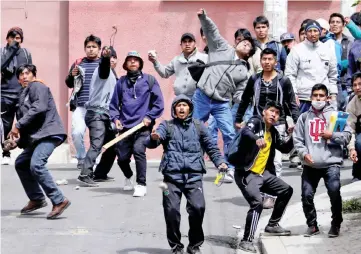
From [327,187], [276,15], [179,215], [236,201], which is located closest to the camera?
[179,215]

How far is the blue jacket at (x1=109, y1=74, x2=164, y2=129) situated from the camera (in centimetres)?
1347

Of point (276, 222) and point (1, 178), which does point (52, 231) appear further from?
point (1, 178)

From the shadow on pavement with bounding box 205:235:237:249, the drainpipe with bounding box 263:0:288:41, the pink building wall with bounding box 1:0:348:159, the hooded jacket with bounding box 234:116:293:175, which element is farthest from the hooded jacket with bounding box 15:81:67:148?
the pink building wall with bounding box 1:0:348:159

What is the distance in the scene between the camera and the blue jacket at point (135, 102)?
13.5 meters

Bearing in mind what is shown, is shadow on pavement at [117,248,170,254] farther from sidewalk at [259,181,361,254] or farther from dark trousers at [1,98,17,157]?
dark trousers at [1,98,17,157]

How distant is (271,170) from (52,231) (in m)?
2.36

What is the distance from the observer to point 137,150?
13352mm

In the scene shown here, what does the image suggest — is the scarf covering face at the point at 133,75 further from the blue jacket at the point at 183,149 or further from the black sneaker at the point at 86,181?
the blue jacket at the point at 183,149

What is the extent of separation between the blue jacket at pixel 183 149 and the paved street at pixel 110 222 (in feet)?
2.55

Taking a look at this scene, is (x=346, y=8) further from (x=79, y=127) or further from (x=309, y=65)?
(x=79, y=127)

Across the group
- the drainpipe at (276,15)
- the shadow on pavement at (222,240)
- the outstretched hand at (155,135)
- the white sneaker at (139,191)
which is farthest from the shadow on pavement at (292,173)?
the outstretched hand at (155,135)

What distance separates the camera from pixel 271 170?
36.1ft

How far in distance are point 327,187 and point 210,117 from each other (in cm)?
482

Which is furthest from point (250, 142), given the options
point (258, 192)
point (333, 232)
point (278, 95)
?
point (278, 95)
